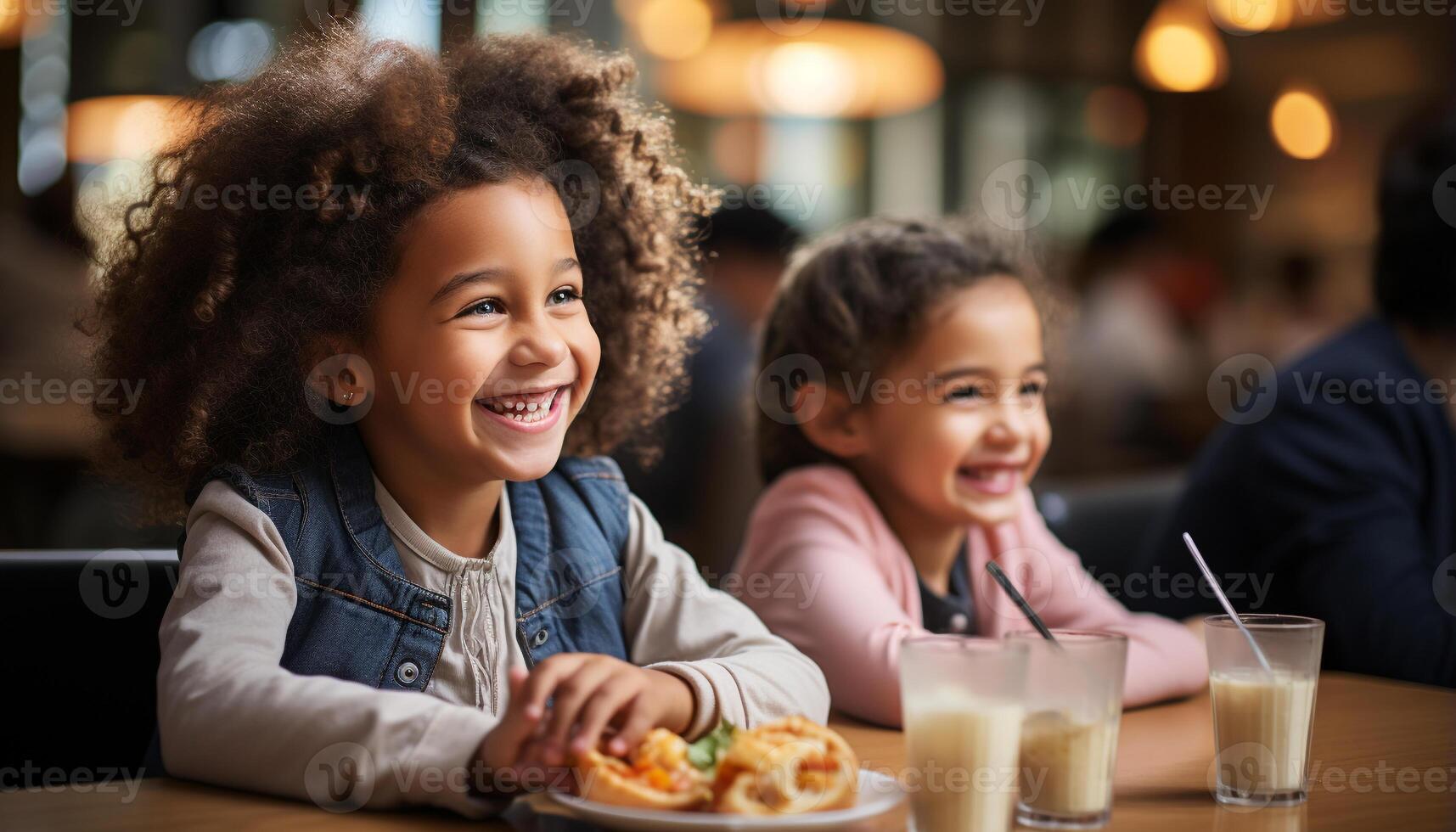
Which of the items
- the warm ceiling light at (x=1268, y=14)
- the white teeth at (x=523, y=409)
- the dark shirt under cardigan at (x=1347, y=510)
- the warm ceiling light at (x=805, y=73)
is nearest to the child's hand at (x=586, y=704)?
the white teeth at (x=523, y=409)

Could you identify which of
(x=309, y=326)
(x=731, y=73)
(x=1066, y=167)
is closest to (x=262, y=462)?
(x=309, y=326)

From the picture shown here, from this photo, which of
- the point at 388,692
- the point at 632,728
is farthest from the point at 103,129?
the point at 632,728

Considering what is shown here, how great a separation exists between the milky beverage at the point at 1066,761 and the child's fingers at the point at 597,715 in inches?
10.4

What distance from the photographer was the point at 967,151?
686 centimetres

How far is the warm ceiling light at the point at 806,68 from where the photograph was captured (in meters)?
4.92

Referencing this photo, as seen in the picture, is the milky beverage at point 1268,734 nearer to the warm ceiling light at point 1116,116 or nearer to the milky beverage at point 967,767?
the milky beverage at point 967,767

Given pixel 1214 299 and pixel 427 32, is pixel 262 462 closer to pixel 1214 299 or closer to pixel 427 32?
pixel 427 32

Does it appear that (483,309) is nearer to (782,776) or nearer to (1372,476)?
(782,776)

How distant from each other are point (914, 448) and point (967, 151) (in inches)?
223

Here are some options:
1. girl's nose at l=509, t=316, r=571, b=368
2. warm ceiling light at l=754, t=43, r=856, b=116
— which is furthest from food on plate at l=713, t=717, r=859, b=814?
warm ceiling light at l=754, t=43, r=856, b=116

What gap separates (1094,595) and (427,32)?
2917mm

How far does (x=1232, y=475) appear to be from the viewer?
6.32 ft

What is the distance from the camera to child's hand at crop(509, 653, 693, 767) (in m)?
0.83

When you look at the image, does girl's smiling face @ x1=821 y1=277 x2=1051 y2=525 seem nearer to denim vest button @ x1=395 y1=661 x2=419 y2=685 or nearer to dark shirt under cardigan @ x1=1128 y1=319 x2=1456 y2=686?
dark shirt under cardigan @ x1=1128 y1=319 x2=1456 y2=686
